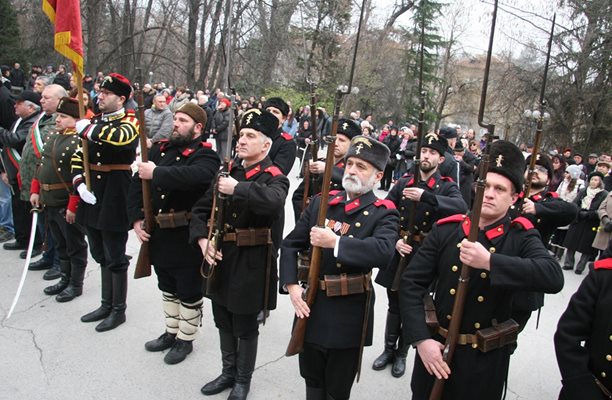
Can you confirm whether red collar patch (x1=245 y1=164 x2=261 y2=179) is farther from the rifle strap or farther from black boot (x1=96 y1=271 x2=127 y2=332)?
black boot (x1=96 y1=271 x2=127 y2=332)

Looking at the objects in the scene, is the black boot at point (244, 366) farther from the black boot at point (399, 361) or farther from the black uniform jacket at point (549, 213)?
the black uniform jacket at point (549, 213)

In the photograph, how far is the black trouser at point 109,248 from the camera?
435cm

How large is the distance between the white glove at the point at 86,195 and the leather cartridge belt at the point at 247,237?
163 centimetres

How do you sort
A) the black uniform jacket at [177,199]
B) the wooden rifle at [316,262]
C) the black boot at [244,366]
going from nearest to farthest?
1. the wooden rifle at [316,262]
2. the black boot at [244,366]
3. the black uniform jacket at [177,199]

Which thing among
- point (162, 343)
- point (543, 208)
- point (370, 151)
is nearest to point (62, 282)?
point (162, 343)

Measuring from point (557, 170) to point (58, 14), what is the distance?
350 inches

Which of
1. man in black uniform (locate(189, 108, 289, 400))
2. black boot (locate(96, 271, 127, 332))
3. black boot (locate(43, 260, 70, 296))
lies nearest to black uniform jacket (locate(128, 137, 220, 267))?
man in black uniform (locate(189, 108, 289, 400))

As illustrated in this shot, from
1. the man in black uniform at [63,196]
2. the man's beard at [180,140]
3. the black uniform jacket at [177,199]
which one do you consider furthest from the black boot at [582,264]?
the man in black uniform at [63,196]

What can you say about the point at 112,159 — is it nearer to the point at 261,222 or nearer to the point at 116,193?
the point at 116,193

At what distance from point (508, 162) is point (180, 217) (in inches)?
99.8

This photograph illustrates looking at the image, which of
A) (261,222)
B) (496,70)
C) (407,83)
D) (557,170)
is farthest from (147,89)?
(407,83)

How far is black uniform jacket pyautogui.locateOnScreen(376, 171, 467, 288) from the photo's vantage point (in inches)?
158

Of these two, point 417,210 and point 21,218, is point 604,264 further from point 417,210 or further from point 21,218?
point 21,218

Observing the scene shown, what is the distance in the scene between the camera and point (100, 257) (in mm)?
4516
